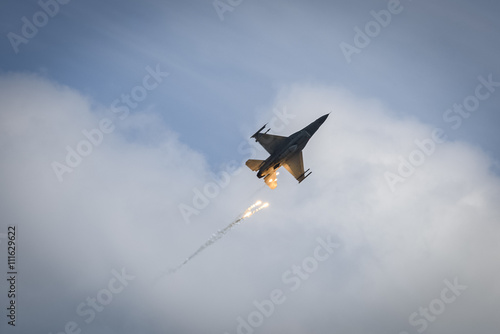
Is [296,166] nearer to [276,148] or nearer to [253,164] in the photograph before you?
[276,148]

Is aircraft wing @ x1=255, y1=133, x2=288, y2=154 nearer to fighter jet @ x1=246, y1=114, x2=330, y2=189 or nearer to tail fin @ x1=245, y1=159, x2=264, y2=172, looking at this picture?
fighter jet @ x1=246, y1=114, x2=330, y2=189

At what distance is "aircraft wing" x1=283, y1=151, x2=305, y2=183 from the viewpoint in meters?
111

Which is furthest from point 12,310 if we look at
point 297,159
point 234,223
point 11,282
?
point 297,159

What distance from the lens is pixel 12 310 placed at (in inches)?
4048

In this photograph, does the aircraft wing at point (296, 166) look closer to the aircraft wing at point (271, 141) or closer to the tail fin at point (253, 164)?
the aircraft wing at point (271, 141)

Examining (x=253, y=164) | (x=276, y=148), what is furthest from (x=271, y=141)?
(x=253, y=164)

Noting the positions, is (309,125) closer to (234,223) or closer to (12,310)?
(234,223)

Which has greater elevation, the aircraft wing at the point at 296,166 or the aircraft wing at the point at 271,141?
the aircraft wing at the point at 271,141

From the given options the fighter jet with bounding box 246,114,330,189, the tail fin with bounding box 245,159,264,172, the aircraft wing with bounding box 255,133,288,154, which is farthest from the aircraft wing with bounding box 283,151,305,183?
the tail fin with bounding box 245,159,264,172

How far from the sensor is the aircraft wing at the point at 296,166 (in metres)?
111

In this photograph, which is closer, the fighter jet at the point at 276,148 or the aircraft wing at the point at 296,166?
the fighter jet at the point at 276,148

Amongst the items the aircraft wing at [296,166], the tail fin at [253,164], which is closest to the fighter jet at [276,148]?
the tail fin at [253,164]

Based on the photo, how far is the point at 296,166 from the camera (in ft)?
366

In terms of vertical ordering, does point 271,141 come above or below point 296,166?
above
